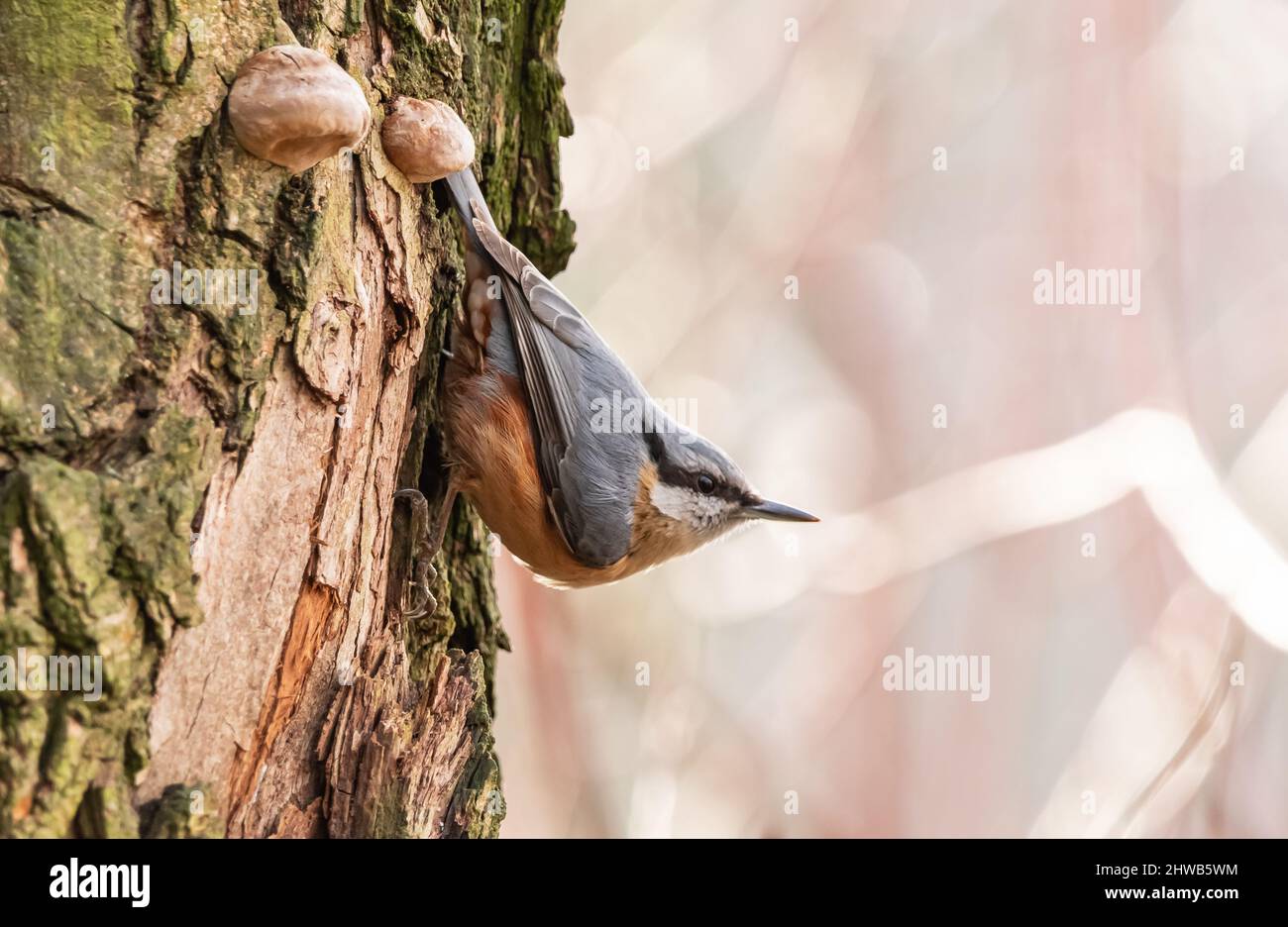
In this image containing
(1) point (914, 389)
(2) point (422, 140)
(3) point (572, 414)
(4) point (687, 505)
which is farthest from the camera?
(1) point (914, 389)

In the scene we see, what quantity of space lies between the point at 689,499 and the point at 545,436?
569 mm

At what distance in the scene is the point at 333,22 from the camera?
2260mm

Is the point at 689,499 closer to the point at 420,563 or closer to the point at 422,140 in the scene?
the point at 420,563

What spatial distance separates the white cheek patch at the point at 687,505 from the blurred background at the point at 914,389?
1.77 meters

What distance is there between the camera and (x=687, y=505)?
11.3ft

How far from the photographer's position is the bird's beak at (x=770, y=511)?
352cm

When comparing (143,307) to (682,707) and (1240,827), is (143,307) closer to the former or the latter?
(682,707)

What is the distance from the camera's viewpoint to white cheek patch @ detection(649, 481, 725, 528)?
134 inches

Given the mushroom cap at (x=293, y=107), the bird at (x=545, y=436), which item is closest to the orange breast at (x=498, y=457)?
the bird at (x=545, y=436)

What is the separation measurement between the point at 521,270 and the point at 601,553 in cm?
85

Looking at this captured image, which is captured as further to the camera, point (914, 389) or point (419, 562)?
point (914, 389)

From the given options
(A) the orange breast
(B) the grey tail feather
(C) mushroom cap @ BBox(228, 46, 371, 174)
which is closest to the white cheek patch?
(A) the orange breast

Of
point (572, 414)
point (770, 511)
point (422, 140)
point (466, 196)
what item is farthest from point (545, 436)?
point (422, 140)

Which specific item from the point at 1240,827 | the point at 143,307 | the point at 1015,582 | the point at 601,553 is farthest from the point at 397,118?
the point at 1240,827
